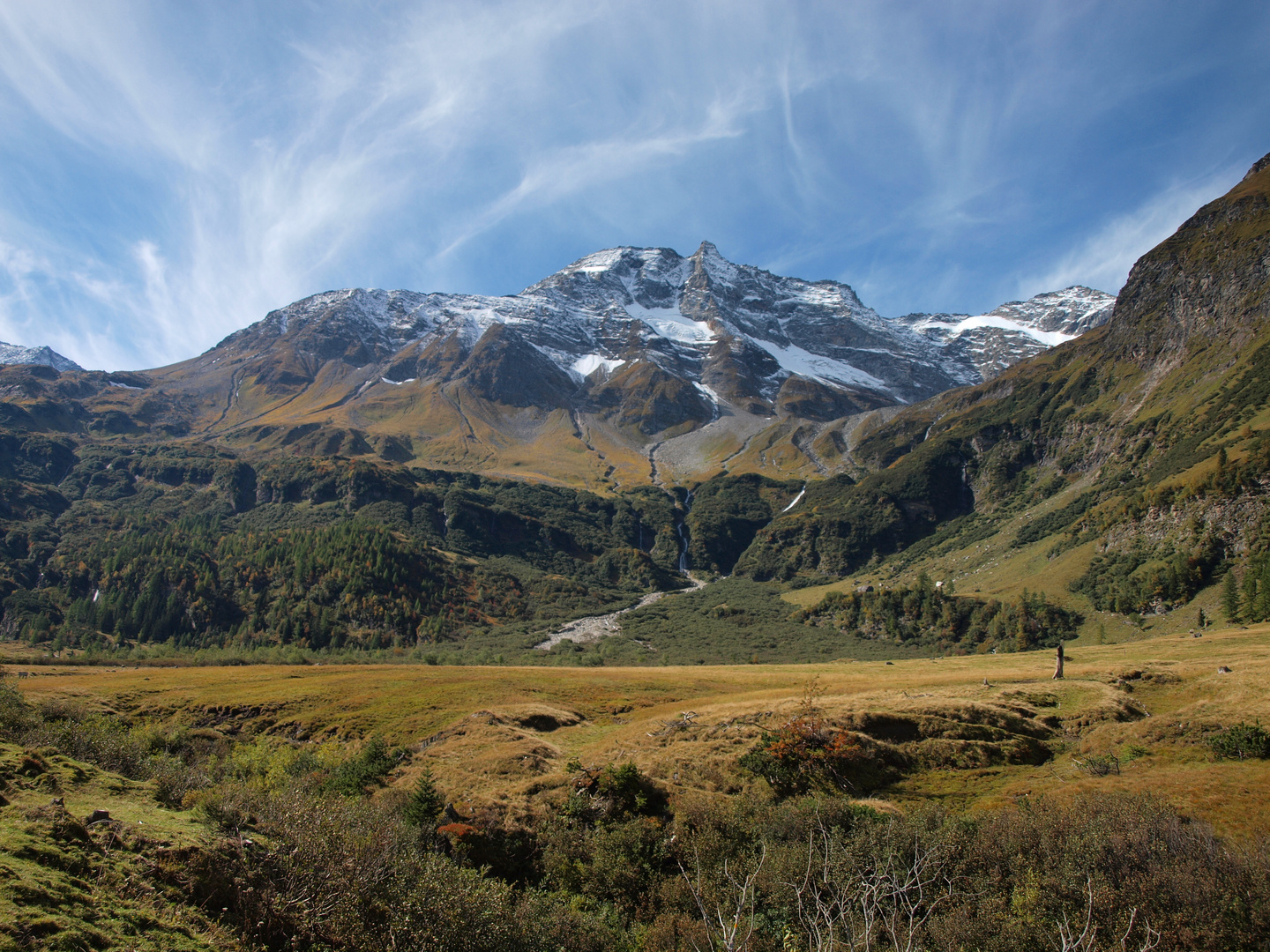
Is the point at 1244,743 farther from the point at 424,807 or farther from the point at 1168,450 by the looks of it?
the point at 1168,450

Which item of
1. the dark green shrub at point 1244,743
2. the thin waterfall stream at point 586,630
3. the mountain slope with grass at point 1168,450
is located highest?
the mountain slope with grass at point 1168,450

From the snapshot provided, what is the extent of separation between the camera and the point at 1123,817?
1473cm

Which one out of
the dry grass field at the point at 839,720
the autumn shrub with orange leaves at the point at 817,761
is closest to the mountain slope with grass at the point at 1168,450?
the dry grass field at the point at 839,720

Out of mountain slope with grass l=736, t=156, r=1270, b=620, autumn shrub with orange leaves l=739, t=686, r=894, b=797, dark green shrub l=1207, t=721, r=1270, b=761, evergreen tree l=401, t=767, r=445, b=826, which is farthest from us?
mountain slope with grass l=736, t=156, r=1270, b=620

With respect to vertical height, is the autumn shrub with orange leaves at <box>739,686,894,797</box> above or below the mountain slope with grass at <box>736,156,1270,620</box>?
below

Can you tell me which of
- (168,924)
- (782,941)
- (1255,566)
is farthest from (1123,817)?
(1255,566)

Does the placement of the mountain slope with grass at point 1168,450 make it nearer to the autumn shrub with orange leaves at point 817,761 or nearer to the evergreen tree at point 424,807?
the autumn shrub with orange leaves at point 817,761

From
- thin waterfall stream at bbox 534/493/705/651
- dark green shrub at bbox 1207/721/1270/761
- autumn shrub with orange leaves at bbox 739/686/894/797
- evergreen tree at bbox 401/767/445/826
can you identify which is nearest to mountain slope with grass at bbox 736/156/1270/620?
dark green shrub at bbox 1207/721/1270/761

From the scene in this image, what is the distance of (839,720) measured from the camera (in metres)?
27.1

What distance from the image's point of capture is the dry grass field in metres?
21.9

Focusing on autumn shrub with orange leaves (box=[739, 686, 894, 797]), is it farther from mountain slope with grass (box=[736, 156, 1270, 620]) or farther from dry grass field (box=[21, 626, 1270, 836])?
mountain slope with grass (box=[736, 156, 1270, 620])

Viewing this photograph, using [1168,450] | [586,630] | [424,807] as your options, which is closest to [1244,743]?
[424,807]

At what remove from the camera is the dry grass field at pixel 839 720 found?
71.9ft

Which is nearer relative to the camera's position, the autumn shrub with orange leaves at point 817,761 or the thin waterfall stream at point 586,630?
the autumn shrub with orange leaves at point 817,761
